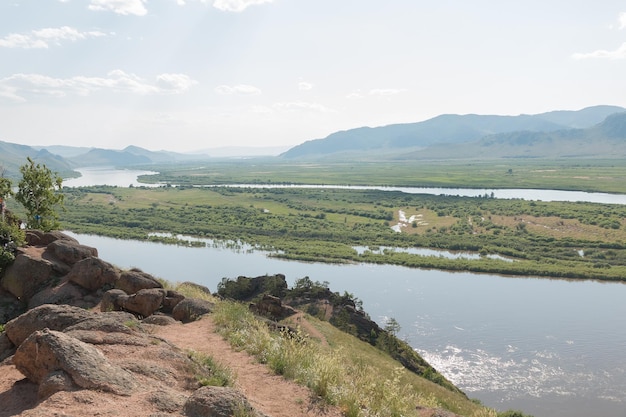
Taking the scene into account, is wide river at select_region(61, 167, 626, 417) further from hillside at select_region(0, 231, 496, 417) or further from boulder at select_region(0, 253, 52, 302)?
boulder at select_region(0, 253, 52, 302)

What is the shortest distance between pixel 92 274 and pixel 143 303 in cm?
417

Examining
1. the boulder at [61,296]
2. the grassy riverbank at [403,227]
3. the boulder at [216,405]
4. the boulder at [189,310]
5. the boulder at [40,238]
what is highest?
the boulder at [40,238]

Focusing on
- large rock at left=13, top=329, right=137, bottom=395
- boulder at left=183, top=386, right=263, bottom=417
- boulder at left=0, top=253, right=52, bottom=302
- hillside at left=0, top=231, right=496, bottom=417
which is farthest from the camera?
boulder at left=0, top=253, right=52, bottom=302

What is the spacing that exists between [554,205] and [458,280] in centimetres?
8903

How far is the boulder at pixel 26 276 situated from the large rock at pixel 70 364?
1291 cm

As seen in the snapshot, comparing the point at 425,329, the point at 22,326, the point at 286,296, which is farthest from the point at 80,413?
the point at 425,329

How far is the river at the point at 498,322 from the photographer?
39875 millimetres

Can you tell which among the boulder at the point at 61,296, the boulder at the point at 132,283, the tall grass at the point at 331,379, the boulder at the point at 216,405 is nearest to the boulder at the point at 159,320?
the tall grass at the point at 331,379

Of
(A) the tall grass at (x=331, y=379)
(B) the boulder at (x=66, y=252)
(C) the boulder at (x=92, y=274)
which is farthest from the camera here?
(B) the boulder at (x=66, y=252)

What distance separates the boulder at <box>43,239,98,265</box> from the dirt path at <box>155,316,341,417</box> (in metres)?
9.77

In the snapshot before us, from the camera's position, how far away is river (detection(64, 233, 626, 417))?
131 feet

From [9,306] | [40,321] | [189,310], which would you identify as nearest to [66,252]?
[9,306]

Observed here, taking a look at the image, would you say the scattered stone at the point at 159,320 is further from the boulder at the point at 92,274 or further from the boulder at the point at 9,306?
the boulder at the point at 9,306

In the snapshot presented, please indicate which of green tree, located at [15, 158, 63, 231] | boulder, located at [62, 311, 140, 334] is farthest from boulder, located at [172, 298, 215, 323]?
green tree, located at [15, 158, 63, 231]
